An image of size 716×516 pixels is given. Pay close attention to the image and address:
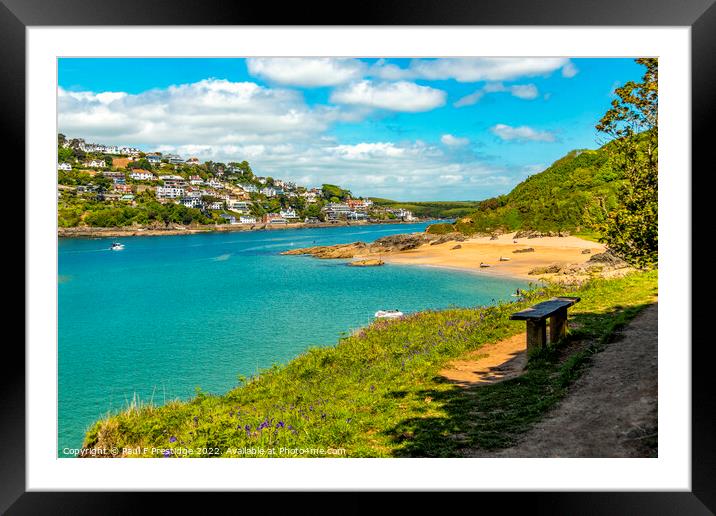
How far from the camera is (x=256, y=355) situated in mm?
10781

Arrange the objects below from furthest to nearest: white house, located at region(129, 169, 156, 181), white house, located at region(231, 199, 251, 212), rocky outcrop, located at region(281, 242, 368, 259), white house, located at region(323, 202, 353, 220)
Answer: white house, located at region(323, 202, 353, 220) < white house, located at region(231, 199, 251, 212) < rocky outcrop, located at region(281, 242, 368, 259) < white house, located at region(129, 169, 156, 181)

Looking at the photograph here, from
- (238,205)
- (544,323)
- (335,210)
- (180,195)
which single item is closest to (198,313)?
(544,323)

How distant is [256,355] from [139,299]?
1221 cm

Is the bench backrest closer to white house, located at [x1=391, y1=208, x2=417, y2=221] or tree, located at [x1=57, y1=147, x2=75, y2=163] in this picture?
tree, located at [x1=57, y1=147, x2=75, y2=163]

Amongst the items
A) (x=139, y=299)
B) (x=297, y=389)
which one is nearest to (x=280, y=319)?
(x=297, y=389)

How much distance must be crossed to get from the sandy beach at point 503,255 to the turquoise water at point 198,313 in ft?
5.73

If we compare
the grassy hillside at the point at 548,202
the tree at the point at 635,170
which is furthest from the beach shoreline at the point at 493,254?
the tree at the point at 635,170

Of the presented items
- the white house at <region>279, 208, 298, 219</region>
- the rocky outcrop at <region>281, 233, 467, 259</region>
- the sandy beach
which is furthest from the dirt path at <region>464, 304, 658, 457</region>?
the white house at <region>279, 208, 298, 219</region>

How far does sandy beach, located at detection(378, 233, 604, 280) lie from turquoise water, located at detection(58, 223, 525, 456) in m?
1.75

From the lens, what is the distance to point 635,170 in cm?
478

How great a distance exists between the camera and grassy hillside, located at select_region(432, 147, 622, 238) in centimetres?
1866

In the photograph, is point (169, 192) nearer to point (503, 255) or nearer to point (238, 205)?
point (238, 205)
